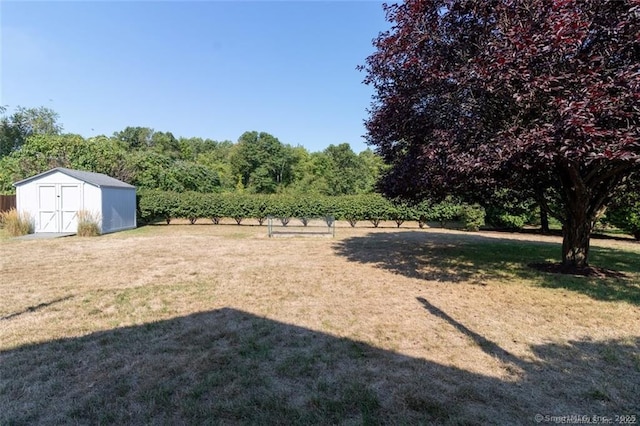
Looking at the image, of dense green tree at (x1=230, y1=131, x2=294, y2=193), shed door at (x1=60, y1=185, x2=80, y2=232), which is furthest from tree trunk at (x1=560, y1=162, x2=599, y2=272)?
dense green tree at (x1=230, y1=131, x2=294, y2=193)

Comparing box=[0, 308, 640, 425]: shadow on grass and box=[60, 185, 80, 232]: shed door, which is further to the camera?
box=[60, 185, 80, 232]: shed door

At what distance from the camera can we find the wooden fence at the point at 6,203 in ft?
54.7

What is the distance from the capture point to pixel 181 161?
108ft

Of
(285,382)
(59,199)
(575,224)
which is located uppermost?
(59,199)

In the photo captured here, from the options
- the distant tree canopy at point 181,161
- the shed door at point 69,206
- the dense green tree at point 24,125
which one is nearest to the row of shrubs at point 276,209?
the distant tree canopy at point 181,161

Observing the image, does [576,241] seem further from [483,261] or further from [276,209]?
[276,209]

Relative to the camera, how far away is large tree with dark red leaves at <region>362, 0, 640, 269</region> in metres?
4.20

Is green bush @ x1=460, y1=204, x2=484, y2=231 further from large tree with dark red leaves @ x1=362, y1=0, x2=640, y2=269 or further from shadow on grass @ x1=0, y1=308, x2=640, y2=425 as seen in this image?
shadow on grass @ x1=0, y1=308, x2=640, y2=425

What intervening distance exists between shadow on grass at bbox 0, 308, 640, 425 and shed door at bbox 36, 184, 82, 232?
43.0 ft

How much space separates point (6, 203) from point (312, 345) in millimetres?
20064

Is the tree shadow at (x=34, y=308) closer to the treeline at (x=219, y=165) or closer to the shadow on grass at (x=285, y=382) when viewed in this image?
the shadow on grass at (x=285, y=382)

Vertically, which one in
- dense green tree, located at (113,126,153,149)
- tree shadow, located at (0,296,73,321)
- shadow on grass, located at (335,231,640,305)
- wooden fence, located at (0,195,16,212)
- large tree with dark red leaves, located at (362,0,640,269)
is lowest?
tree shadow, located at (0,296,73,321)

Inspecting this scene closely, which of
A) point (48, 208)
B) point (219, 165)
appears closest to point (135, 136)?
point (219, 165)

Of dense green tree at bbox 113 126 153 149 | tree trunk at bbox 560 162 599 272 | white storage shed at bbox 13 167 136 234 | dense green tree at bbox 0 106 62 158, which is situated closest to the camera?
tree trunk at bbox 560 162 599 272
